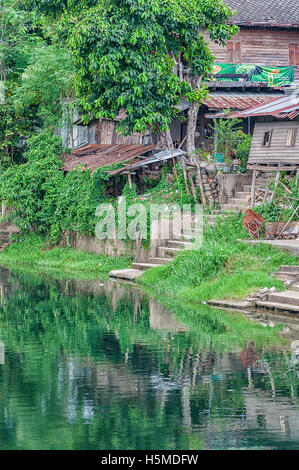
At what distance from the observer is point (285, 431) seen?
30.7 feet

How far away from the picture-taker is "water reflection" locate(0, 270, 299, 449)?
9281 mm

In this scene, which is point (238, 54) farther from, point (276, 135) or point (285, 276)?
point (285, 276)

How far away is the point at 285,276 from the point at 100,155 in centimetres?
1371

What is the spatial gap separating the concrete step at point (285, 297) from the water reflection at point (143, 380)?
126 cm

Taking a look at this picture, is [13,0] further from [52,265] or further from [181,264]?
[181,264]

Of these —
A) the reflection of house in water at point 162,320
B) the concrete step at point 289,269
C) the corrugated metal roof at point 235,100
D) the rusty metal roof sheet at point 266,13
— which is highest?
the rusty metal roof sheet at point 266,13

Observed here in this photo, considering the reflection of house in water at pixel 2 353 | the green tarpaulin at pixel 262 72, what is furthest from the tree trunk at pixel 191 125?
the reflection of house in water at pixel 2 353

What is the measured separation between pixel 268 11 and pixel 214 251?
19023 millimetres

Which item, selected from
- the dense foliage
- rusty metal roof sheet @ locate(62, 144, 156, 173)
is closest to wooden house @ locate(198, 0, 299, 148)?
rusty metal roof sheet @ locate(62, 144, 156, 173)

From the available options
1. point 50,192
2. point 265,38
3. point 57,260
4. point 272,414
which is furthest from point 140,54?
point 272,414

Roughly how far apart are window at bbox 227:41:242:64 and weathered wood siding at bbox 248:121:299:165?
1066 centimetres

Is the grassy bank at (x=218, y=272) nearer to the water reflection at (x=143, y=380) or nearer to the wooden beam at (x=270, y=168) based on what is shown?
the water reflection at (x=143, y=380)

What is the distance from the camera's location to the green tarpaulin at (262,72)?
32.6 m

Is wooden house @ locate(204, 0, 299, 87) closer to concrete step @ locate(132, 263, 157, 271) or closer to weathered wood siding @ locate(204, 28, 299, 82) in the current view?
weathered wood siding @ locate(204, 28, 299, 82)
